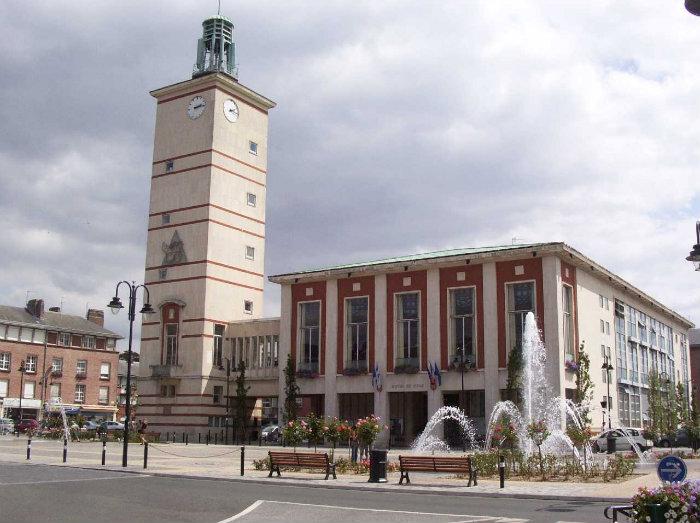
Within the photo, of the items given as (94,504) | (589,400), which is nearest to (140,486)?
(94,504)

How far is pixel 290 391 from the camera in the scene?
55500 millimetres

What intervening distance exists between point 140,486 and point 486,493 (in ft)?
31.3


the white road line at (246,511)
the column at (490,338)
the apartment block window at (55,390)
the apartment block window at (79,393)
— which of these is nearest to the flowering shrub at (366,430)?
the white road line at (246,511)

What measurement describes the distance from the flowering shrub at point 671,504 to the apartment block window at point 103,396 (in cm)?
8897

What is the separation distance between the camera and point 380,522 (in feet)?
48.9

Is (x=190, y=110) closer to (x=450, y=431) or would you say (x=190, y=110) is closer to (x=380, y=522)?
(x=450, y=431)

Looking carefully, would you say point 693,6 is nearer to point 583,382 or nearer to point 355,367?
point 583,382

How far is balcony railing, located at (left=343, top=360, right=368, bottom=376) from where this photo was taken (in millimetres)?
53688

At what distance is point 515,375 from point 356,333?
41.1ft

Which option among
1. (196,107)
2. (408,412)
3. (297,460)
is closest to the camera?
(297,460)

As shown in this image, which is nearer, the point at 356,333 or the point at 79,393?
the point at 356,333

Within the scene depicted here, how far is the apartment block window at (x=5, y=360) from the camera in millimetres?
80938

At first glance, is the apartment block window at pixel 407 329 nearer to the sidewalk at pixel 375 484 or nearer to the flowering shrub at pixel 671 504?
the sidewalk at pixel 375 484

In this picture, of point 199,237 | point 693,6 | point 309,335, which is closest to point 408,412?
point 309,335
